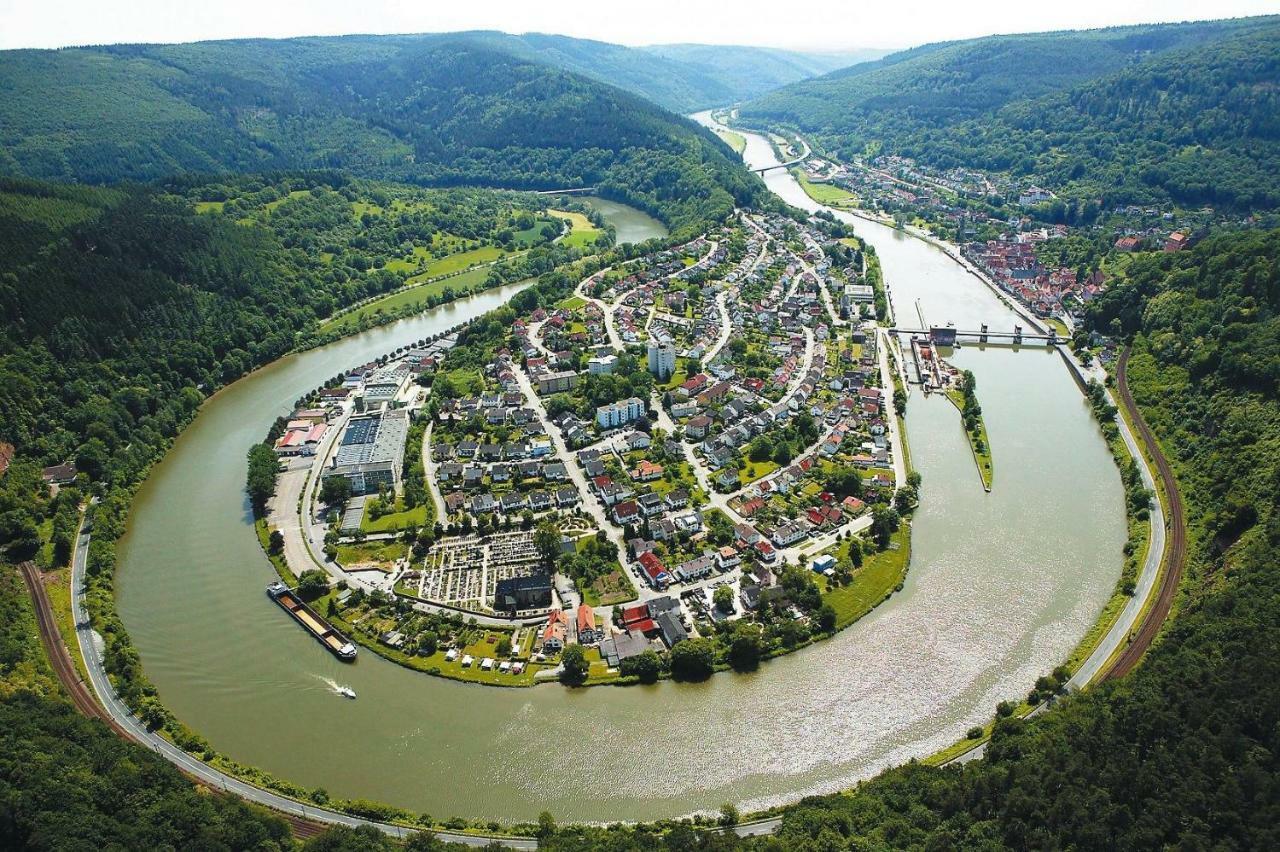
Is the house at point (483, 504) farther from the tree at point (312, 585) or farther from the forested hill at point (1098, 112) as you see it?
the forested hill at point (1098, 112)

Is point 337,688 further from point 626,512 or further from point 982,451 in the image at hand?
point 982,451

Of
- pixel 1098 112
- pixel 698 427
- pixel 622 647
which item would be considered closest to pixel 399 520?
pixel 622 647

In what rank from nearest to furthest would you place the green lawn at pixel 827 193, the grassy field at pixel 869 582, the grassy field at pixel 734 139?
the grassy field at pixel 869 582
the green lawn at pixel 827 193
the grassy field at pixel 734 139

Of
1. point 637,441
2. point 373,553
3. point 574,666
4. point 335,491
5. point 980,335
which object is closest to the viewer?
point 574,666

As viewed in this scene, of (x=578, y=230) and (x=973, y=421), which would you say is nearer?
(x=973, y=421)

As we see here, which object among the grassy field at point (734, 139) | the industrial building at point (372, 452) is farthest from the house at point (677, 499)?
the grassy field at point (734, 139)

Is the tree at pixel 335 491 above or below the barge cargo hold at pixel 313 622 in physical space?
above

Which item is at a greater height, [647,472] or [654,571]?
[654,571]
